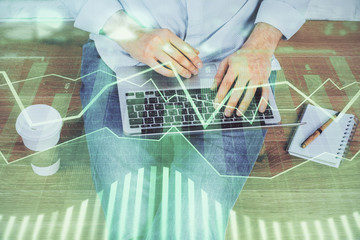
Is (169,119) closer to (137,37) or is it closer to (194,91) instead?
(194,91)

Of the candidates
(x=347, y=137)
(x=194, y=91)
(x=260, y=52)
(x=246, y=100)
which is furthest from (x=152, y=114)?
(x=347, y=137)

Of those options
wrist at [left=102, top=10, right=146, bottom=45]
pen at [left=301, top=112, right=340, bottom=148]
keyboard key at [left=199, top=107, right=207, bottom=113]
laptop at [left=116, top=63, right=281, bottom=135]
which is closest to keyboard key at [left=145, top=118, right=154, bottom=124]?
laptop at [left=116, top=63, right=281, bottom=135]

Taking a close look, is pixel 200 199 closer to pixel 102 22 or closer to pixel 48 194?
pixel 48 194

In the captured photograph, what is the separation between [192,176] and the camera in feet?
2.18

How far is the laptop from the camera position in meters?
0.70

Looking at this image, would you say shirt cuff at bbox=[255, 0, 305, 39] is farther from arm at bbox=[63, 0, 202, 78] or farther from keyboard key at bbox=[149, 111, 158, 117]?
keyboard key at bbox=[149, 111, 158, 117]

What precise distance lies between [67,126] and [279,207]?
1.62 ft

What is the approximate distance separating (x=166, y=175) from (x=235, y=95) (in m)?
0.25

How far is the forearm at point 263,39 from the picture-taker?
82cm

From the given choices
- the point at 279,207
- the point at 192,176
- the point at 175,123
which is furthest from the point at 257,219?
the point at 175,123

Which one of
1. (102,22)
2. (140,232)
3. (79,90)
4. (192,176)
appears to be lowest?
(140,232)

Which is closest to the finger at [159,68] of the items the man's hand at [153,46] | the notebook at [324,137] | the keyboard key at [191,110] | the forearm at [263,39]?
the man's hand at [153,46]

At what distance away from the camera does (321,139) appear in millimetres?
716

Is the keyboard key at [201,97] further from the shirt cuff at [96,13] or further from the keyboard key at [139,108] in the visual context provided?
the shirt cuff at [96,13]
